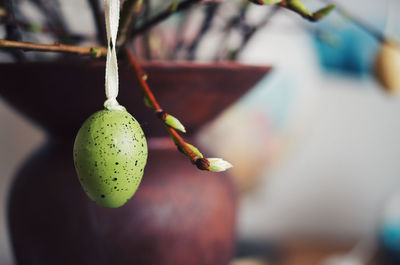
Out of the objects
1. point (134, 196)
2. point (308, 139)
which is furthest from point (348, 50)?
point (134, 196)

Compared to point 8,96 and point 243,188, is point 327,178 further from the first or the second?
point 8,96

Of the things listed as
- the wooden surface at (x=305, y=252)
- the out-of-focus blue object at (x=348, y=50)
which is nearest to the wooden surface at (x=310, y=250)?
the wooden surface at (x=305, y=252)

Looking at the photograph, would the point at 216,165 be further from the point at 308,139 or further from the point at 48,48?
the point at 308,139

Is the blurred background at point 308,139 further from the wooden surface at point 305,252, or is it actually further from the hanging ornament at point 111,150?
the hanging ornament at point 111,150

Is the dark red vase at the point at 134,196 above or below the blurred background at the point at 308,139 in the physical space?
above

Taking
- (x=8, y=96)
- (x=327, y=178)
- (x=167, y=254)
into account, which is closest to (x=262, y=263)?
(x=327, y=178)
